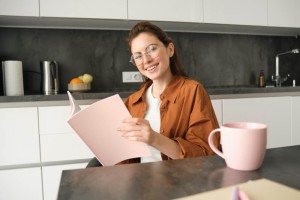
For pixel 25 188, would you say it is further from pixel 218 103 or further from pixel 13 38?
pixel 218 103

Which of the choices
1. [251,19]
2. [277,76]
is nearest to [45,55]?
[251,19]

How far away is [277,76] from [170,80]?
1.88 metres

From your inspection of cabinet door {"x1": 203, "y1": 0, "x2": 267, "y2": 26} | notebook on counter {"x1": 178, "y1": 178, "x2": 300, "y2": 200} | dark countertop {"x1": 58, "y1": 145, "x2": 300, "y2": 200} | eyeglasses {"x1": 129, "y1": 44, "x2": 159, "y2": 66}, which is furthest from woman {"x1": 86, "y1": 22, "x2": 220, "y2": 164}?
cabinet door {"x1": 203, "y1": 0, "x2": 267, "y2": 26}

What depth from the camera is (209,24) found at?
225cm

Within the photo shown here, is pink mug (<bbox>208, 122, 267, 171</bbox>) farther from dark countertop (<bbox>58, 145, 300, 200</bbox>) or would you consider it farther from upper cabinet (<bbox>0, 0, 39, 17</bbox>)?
upper cabinet (<bbox>0, 0, 39, 17</bbox>)

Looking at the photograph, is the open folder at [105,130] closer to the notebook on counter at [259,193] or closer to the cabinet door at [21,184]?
the notebook on counter at [259,193]

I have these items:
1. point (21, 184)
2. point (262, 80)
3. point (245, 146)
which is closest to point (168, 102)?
point (245, 146)

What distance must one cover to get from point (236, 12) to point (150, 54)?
4.85 feet

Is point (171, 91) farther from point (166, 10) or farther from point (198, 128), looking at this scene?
point (166, 10)

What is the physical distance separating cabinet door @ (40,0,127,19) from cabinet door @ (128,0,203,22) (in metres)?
0.08

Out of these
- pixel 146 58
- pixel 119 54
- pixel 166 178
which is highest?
pixel 119 54

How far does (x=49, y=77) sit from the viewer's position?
1.92 meters

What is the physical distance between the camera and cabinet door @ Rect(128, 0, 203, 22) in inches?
78.9

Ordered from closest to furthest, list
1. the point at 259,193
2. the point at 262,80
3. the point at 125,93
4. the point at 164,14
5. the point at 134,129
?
the point at 259,193, the point at 134,129, the point at 125,93, the point at 164,14, the point at 262,80
